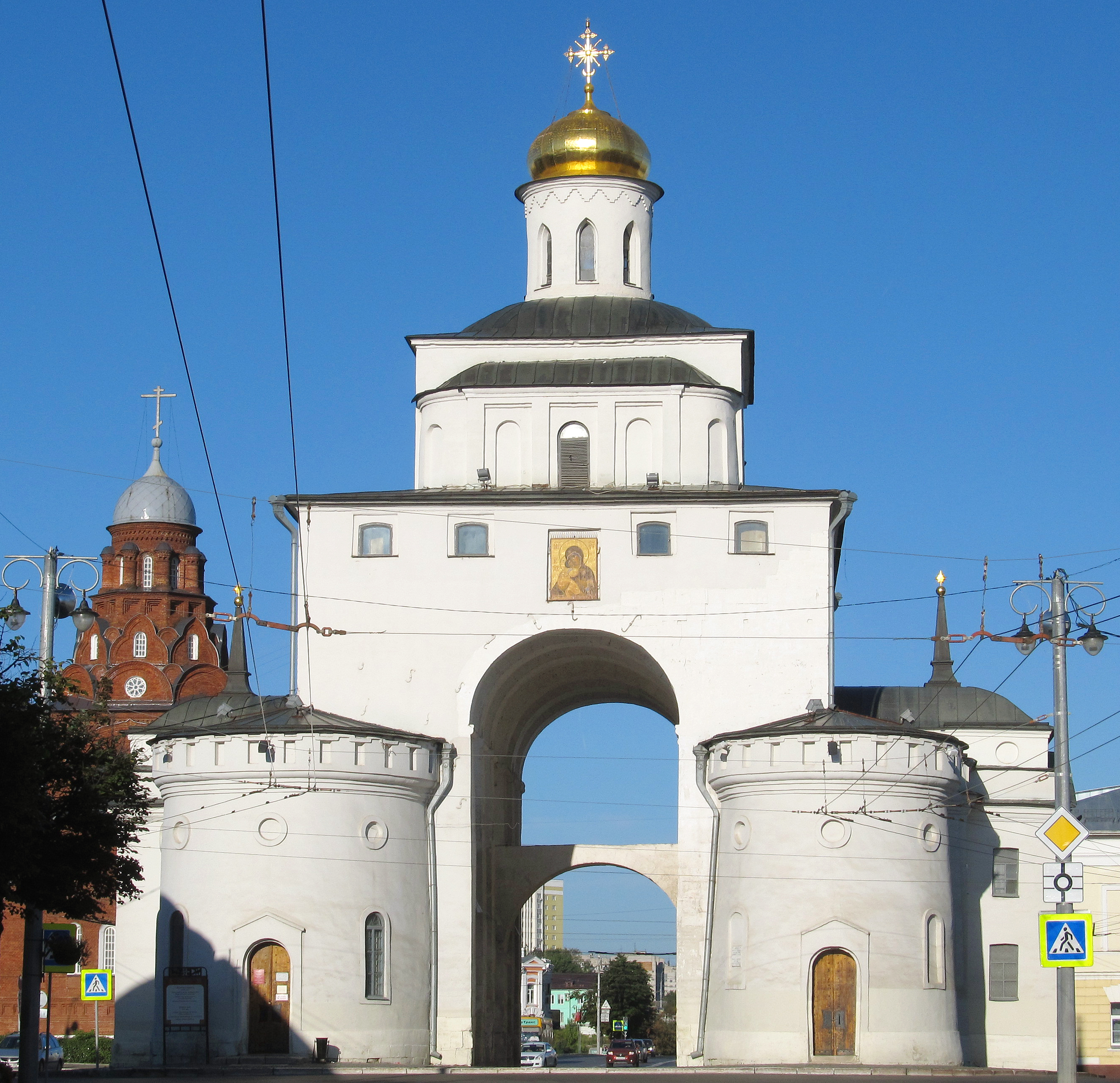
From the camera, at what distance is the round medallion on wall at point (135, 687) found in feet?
233

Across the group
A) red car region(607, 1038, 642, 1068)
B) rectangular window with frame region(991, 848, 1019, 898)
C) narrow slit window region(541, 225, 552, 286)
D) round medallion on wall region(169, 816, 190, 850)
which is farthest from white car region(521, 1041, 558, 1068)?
narrow slit window region(541, 225, 552, 286)

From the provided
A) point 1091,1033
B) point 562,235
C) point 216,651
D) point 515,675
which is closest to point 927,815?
point 515,675

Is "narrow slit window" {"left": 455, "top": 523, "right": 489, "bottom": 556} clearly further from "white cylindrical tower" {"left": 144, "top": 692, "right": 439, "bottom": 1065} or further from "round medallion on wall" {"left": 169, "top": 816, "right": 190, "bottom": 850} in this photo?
"round medallion on wall" {"left": 169, "top": 816, "right": 190, "bottom": 850}

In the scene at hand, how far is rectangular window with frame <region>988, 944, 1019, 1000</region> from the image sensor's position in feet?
120

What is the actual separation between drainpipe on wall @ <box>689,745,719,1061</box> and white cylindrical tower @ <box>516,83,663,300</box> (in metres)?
12.6

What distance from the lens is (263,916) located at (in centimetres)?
3291

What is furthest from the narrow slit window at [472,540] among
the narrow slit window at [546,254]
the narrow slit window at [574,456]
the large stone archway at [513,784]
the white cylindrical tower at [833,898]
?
the narrow slit window at [546,254]

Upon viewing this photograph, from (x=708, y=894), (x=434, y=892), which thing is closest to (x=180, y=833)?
(x=434, y=892)

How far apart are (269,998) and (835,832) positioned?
34.1 ft

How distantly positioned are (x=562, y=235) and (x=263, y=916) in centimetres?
1774

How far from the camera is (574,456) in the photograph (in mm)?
38594

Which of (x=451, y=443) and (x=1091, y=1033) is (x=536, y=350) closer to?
(x=451, y=443)

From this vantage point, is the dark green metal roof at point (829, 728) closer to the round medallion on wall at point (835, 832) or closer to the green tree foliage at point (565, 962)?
the round medallion on wall at point (835, 832)

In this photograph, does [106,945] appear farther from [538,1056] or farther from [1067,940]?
[1067,940]
